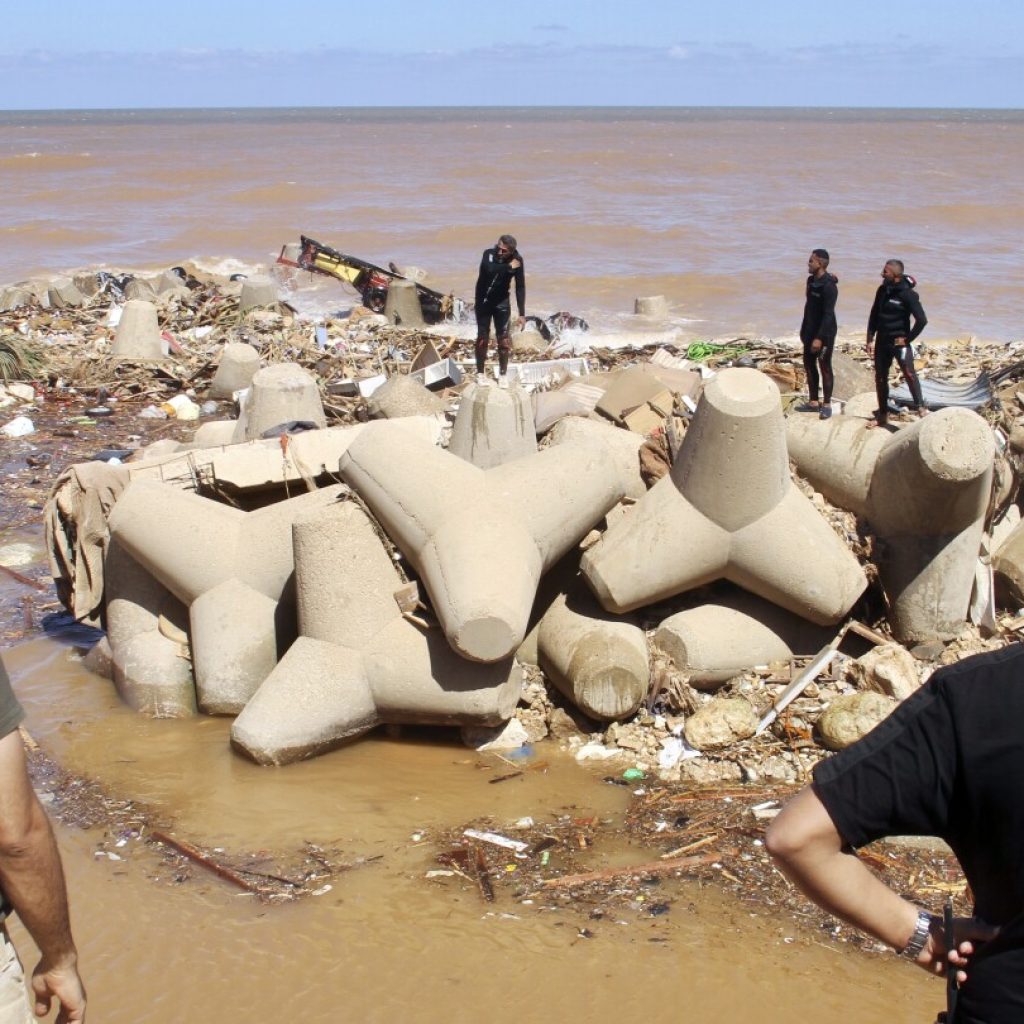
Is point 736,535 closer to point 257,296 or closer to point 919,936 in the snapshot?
point 919,936

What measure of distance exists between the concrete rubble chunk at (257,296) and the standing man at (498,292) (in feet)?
16.5

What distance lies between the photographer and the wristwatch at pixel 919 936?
81.4 inches

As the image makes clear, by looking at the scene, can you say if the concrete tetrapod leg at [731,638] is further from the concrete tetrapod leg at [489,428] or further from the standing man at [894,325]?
the standing man at [894,325]

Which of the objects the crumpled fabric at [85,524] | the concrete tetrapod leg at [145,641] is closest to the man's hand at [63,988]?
the concrete tetrapod leg at [145,641]

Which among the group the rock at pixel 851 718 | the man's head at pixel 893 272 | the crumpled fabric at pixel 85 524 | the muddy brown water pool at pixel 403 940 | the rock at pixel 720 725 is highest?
the man's head at pixel 893 272

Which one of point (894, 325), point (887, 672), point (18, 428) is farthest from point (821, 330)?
point (18, 428)

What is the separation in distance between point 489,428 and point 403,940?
3.17 m

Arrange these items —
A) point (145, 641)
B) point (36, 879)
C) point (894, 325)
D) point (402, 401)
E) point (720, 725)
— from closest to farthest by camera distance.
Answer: point (36, 879)
point (720, 725)
point (145, 641)
point (402, 401)
point (894, 325)

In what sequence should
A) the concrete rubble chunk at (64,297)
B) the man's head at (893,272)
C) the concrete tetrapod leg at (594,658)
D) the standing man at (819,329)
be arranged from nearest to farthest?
the concrete tetrapod leg at (594,658)
the man's head at (893,272)
the standing man at (819,329)
the concrete rubble chunk at (64,297)

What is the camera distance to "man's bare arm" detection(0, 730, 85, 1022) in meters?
2.26

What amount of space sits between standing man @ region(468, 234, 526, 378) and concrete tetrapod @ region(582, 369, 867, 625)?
5.44 meters

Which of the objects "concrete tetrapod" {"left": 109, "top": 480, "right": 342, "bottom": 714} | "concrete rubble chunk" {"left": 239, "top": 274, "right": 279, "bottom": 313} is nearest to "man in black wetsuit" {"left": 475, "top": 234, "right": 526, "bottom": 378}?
"concrete rubble chunk" {"left": 239, "top": 274, "right": 279, "bottom": 313}

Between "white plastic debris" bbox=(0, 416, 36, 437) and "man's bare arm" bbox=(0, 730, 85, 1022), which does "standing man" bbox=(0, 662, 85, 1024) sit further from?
"white plastic debris" bbox=(0, 416, 36, 437)

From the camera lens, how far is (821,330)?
9.59 meters
